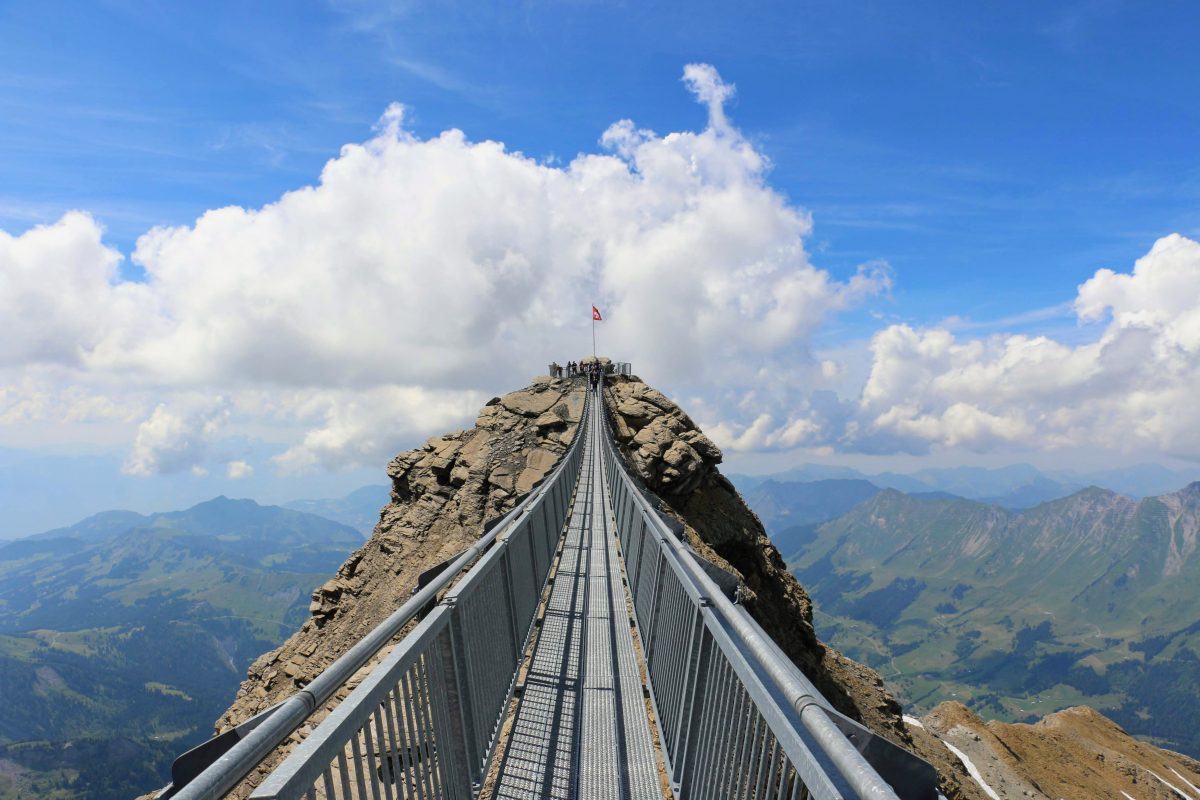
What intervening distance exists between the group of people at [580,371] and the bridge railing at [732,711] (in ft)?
120

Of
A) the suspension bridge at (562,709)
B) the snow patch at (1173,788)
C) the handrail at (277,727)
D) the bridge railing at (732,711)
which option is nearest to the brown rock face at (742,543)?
the suspension bridge at (562,709)

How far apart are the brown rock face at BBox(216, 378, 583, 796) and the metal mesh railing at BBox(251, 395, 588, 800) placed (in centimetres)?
1318

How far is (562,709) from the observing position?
7.48 m

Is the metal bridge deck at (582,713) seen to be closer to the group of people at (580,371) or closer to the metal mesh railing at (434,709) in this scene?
the metal mesh railing at (434,709)

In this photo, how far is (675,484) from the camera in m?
28.2

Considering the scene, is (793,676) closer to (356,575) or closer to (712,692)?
(712,692)

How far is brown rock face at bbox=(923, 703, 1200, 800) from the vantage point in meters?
40.8

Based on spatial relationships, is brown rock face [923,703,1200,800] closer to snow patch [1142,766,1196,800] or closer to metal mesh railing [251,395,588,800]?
snow patch [1142,766,1196,800]

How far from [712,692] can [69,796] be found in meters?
274

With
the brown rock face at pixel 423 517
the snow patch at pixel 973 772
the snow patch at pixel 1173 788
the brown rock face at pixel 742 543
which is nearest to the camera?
the brown rock face at pixel 423 517

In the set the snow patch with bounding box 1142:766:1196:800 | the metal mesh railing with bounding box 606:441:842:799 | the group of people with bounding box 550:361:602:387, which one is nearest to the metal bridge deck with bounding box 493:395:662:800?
the metal mesh railing with bounding box 606:441:842:799

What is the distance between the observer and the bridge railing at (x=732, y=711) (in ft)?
8.55

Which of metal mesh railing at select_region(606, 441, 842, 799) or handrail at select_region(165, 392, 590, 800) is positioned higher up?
handrail at select_region(165, 392, 590, 800)

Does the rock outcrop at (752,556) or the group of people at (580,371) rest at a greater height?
the group of people at (580,371)
